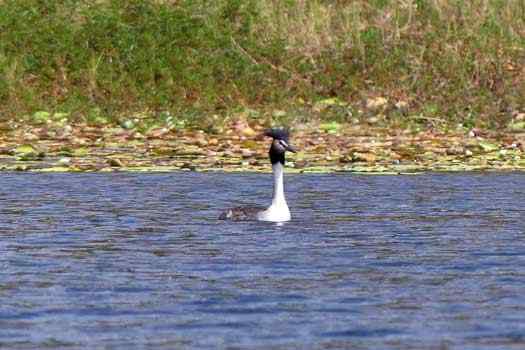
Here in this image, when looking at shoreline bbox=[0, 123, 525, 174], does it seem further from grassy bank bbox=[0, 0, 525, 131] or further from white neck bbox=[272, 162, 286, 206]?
white neck bbox=[272, 162, 286, 206]

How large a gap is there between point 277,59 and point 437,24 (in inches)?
111

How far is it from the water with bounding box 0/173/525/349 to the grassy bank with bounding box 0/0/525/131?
22.9 feet

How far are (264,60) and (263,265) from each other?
15584 millimetres

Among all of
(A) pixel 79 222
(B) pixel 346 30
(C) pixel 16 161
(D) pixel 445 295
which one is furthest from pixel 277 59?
(D) pixel 445 295

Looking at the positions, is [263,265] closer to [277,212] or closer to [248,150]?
[277,212]

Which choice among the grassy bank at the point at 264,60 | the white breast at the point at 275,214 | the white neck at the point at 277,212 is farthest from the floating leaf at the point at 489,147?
the white breast at the point at 275,214

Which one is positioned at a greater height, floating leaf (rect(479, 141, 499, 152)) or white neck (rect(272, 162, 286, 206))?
white neck (rect(272, 162, 286, 206))

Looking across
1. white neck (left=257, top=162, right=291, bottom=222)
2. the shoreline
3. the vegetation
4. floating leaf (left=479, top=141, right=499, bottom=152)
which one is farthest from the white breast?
the vegetation

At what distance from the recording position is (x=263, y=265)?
39.7 feet

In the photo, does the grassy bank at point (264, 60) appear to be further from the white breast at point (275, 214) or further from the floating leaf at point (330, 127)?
the white breast at point (275, 214)

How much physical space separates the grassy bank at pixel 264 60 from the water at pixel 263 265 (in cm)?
697

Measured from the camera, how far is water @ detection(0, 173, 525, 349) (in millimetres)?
9258

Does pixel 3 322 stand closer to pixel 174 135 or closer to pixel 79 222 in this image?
pixel 79 222

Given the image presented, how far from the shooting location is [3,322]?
960 cm
